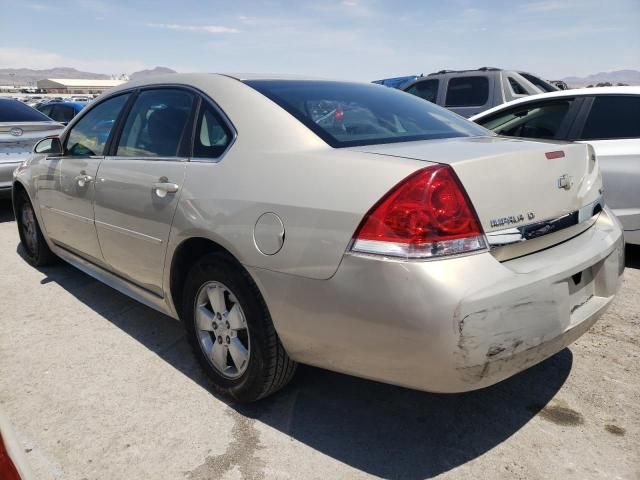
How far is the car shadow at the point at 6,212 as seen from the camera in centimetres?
690

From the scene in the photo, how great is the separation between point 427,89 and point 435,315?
30.7ft

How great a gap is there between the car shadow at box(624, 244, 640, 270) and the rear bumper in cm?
276

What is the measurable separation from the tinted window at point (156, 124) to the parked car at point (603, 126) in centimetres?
328

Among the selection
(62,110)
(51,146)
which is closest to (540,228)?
(51,146)

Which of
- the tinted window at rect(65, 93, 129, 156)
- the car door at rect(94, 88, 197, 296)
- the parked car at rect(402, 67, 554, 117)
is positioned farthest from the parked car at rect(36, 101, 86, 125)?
the car door at rect(94, 88, 197, 296)

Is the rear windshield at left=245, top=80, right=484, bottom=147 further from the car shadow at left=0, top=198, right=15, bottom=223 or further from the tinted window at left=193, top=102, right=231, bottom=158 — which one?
the car shadow at left=0, top=198, right=15, bottom=223

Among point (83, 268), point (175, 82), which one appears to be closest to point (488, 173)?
point (175, 82)

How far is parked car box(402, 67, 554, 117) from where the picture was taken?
9.34 m

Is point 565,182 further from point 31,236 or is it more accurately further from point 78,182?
point 31,236

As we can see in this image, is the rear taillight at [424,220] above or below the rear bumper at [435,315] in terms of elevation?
above

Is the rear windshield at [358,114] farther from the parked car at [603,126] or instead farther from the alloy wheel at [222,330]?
the parked car at [603,126]

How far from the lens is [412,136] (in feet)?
8.08

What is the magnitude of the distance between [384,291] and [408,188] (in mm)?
361

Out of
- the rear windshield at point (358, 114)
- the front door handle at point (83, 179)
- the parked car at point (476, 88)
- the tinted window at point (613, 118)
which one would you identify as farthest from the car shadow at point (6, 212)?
the parked car at point (476, 88)
